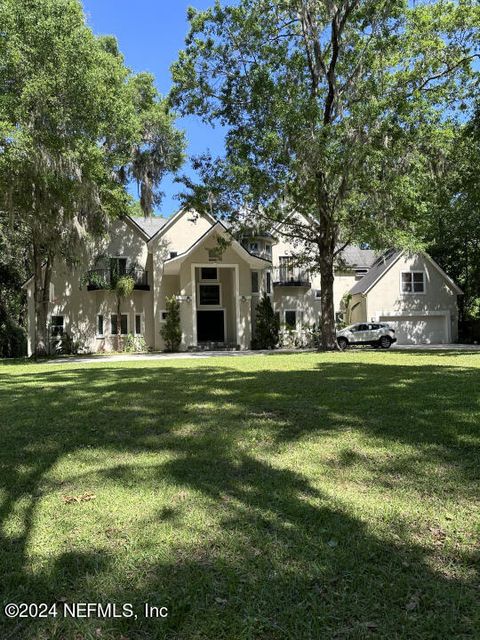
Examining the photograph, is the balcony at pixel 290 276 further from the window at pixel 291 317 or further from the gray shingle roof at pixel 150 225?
the gray shingle roof at pixel 150 225

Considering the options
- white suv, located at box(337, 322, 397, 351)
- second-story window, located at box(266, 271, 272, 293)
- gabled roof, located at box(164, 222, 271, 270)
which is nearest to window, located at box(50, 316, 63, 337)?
gabled roof, located at box(164, 222, 271, 270)

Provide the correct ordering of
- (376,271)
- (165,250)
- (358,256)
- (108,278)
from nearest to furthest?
(108,278), (165,250), (376,271), (358,256)

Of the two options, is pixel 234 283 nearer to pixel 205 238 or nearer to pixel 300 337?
pixel 205 238

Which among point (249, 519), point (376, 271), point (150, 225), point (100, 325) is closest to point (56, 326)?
point (100, 325)

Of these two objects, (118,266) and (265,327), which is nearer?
(265,327)

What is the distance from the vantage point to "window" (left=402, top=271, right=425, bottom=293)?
34.6 meters

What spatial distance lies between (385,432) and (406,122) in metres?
17.3

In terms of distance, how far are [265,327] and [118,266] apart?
32.5 ft

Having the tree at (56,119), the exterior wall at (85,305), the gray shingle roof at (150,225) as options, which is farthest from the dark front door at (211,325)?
the tree at (56,119)

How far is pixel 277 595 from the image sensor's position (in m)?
2.67

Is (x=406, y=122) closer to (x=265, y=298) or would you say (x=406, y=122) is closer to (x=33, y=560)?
(x=265, y=298)

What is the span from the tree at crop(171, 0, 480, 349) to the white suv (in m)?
7.00

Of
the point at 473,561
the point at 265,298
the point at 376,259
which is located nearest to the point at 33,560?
the point at 473,561

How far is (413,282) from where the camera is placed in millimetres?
34688
